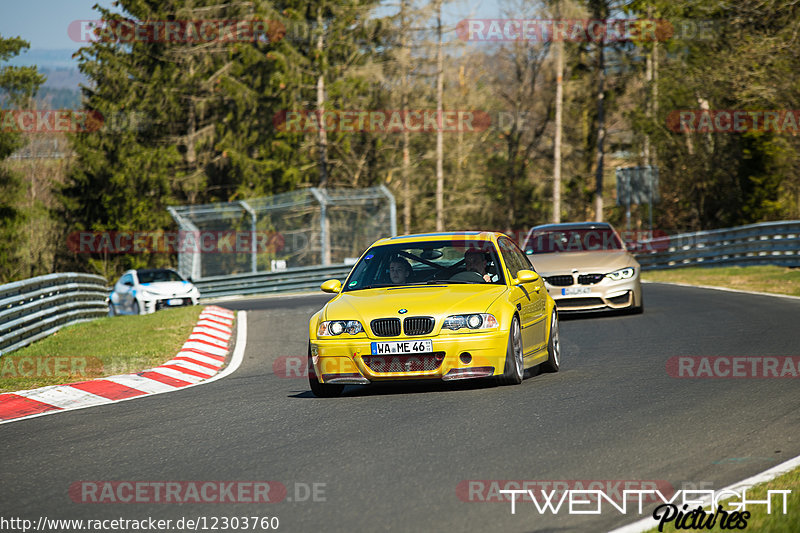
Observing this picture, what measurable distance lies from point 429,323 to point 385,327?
389 mm

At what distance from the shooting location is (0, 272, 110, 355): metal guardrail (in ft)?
47.4

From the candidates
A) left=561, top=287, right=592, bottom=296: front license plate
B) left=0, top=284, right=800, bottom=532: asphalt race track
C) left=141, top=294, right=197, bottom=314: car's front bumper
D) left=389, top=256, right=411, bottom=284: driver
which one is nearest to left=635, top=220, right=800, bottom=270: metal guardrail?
left=561, top=287, right=592, bottom=296: front license plate

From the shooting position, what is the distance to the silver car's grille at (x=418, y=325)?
29.8 ft

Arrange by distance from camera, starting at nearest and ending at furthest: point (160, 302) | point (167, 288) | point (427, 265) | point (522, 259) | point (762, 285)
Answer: point (427, 265) → point (522, 259) → point (762, 285) → point (160, 302) → point (167, 288)

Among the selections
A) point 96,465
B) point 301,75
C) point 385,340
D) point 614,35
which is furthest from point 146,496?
point 614,35

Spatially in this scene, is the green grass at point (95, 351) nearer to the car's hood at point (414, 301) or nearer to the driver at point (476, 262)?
the car's hood at point (414, 301)

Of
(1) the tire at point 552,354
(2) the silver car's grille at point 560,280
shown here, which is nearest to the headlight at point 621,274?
(2) the silver car's grille at point 560,280

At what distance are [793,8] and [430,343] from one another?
24773 mm

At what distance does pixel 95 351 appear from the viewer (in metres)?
14.9

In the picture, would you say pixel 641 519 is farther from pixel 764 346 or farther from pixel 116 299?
pixel 116 299

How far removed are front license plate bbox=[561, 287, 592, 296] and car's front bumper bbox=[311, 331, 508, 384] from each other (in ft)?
24.8

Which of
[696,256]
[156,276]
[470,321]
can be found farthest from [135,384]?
[696,256]

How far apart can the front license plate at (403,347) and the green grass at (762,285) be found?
380cm

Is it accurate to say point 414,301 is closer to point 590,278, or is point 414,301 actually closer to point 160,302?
point 590,278
